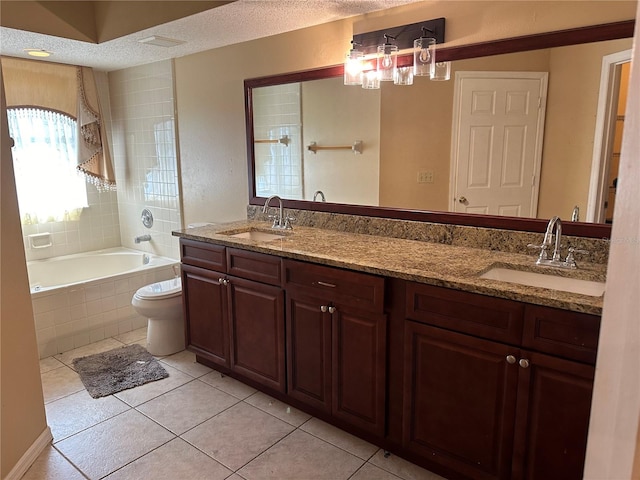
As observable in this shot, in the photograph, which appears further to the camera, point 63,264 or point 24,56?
point 63,264

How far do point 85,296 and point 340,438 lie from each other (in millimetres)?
2156

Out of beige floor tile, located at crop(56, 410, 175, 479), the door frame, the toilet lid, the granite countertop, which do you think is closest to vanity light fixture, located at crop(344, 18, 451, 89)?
the door frame

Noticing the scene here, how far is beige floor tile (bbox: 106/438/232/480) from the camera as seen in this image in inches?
76.5

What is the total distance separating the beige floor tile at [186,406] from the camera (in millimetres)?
2330

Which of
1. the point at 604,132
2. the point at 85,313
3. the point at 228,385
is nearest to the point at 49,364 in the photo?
the point at 85,313

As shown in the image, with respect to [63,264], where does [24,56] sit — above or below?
above

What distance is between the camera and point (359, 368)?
6.72 feet

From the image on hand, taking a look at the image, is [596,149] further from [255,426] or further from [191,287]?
[191,287]

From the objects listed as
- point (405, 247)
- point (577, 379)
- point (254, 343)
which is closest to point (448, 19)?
point (405, 247)

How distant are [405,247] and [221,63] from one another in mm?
1944

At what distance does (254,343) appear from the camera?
2475 mm

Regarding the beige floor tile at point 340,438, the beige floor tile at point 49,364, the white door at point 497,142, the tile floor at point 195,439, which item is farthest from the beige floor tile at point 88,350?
the white door at point 497,142

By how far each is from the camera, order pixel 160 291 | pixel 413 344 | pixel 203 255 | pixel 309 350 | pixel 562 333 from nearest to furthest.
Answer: pixel 562 333
pixel 413 344
pixel 309 350
pixel 203 255
pixel 160 291

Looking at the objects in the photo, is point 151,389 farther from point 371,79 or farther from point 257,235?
point 371,79
